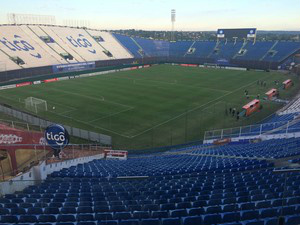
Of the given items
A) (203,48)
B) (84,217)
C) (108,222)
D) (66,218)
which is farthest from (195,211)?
(203,48)

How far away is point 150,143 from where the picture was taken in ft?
96.1

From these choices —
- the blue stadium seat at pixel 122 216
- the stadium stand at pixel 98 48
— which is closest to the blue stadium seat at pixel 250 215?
the blue stadium seat at pixel 122 216

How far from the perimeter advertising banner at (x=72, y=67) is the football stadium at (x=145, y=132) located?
12.2 inches

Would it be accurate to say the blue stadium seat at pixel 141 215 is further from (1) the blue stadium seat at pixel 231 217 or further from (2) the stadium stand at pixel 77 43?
(2) the stadium stand at pixel 77 43

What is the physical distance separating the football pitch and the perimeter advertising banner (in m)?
12.9

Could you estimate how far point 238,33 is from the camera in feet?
317

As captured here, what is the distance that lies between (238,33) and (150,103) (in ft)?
224

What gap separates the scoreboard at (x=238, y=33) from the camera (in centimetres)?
9350

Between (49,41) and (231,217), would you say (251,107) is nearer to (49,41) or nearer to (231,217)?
(231,217)

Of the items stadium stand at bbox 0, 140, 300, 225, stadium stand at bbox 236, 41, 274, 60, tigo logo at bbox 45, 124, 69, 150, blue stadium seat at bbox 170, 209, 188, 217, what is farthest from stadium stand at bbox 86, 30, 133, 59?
blue stadium seat at bbox 170, 209, 188, 217

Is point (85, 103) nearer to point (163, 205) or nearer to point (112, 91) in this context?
point (112, 91)

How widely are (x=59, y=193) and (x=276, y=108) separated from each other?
3730 cm

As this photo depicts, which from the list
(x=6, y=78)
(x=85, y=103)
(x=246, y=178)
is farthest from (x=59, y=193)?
(x=6, y=78)

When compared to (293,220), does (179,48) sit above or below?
above
